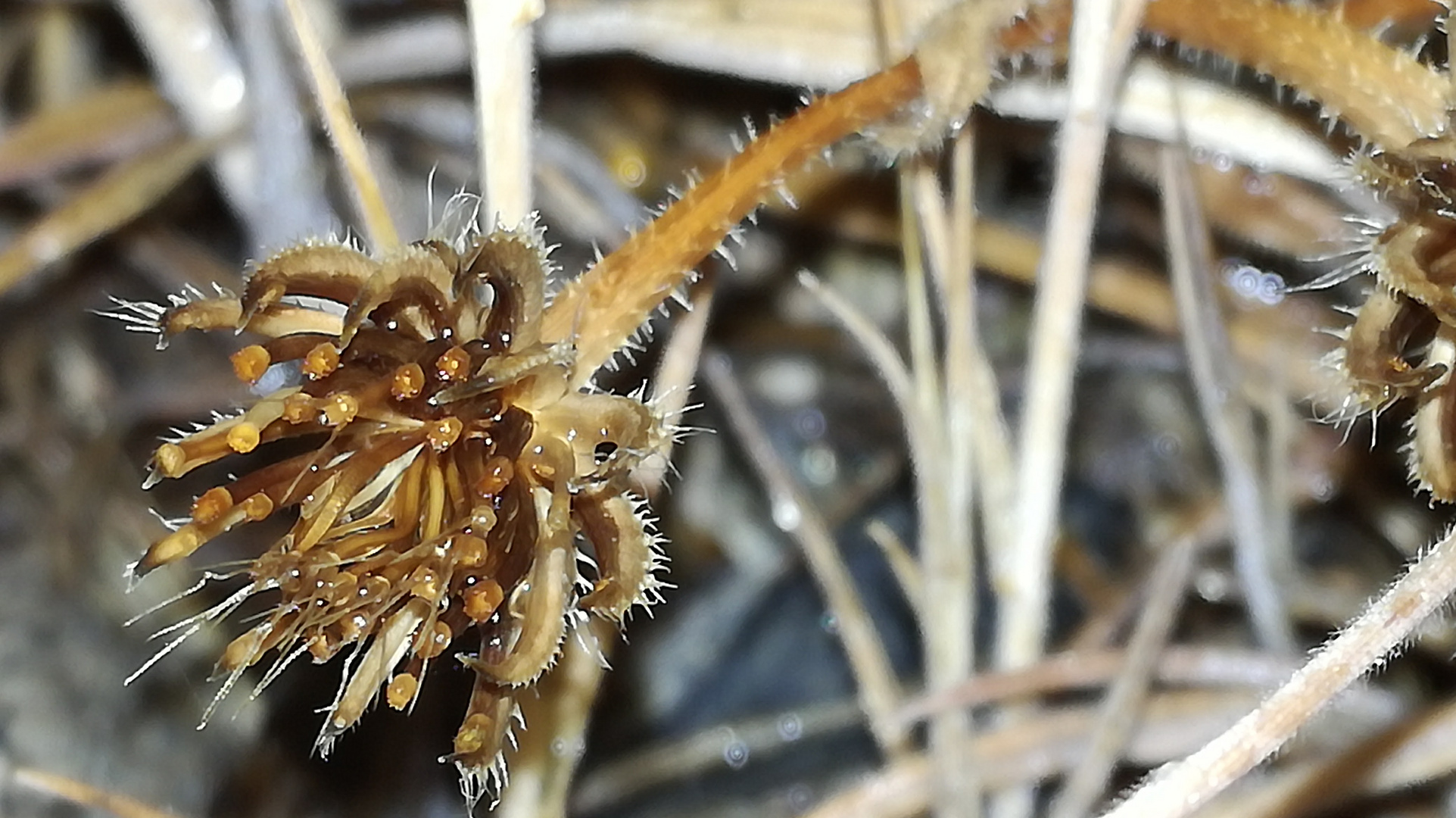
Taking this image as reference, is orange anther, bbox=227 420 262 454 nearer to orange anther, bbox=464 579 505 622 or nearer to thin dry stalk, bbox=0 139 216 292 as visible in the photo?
orange anther, bbox=464 579 505 622

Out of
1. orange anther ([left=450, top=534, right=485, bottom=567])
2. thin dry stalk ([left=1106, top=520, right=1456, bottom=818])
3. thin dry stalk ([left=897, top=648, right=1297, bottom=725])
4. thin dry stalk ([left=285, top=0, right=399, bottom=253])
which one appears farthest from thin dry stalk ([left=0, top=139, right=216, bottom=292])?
thin dry stalk ([left=1106, top=520, right=1456, bottom=818])

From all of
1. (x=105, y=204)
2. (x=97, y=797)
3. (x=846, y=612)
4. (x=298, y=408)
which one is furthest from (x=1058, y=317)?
(x=105, y=204)

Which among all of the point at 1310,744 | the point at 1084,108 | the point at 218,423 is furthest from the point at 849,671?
the point at 218,423

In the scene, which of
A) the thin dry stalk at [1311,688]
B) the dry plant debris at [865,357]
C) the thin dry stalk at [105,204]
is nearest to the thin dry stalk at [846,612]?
the dry plant debris at [865,357]

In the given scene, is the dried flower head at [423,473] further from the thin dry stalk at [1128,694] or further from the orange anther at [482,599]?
the thin dry stalk at [1128,694]

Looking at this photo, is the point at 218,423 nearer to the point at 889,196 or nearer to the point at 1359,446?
the point at 889,196

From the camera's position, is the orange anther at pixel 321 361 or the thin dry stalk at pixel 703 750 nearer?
the orange anther at pixel 321 361
